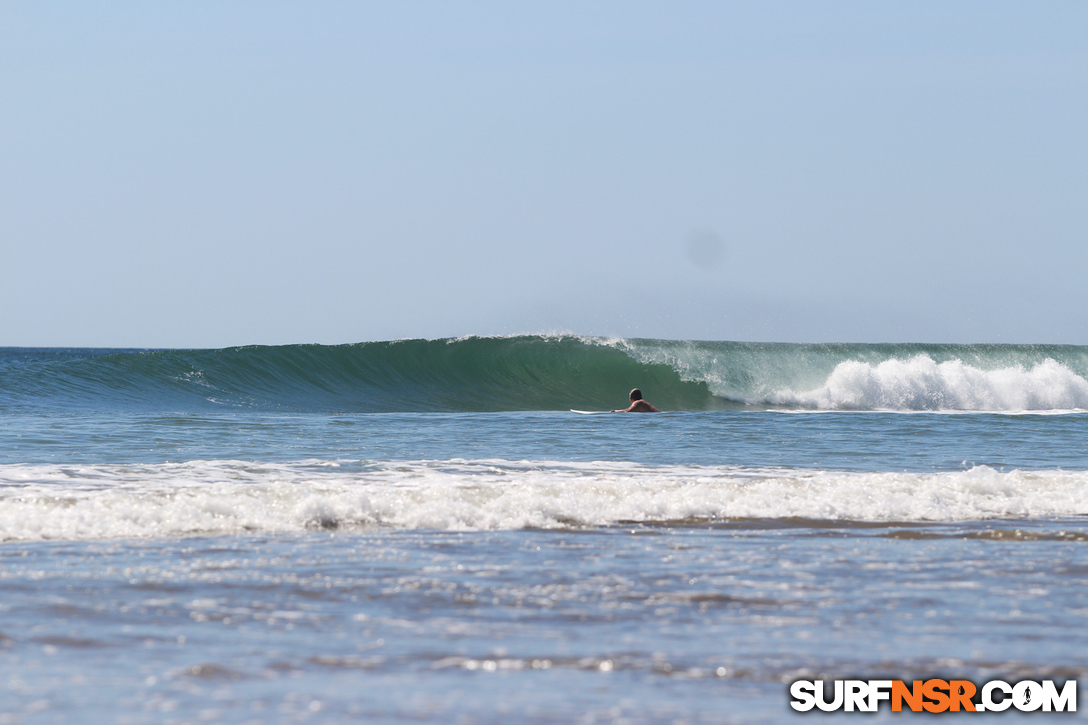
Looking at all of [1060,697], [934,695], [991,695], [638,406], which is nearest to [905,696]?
[934,695]

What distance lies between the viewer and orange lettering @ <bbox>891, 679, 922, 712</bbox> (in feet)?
9.77

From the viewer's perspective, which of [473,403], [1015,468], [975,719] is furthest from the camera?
[473,403]

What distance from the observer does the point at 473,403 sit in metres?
21.2

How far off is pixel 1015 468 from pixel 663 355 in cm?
1522

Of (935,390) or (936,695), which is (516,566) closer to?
(936,695)

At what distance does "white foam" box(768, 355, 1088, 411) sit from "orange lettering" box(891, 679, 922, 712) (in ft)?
64.7

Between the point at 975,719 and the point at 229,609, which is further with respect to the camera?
the point at 229,609

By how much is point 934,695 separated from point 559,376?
20612mm

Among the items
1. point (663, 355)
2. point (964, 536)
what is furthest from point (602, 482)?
point (663, 355)

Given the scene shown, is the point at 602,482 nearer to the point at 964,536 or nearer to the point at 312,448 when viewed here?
the point at 964,536

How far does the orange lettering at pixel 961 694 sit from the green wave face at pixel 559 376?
16.8 meters

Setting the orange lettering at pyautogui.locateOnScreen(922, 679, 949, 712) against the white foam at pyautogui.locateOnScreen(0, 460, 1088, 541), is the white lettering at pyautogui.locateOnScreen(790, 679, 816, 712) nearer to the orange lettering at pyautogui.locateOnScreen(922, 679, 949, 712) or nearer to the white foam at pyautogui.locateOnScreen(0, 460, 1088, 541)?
the orange lettering at pyautogui.locateOnScreen(922, 679, 949, 712)

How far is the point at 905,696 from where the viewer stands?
305cm

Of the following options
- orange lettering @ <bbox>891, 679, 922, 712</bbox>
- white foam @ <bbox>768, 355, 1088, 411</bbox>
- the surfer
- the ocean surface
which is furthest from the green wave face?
orange lettering @ <bbox>891, 679, 922, 712</bbox>
